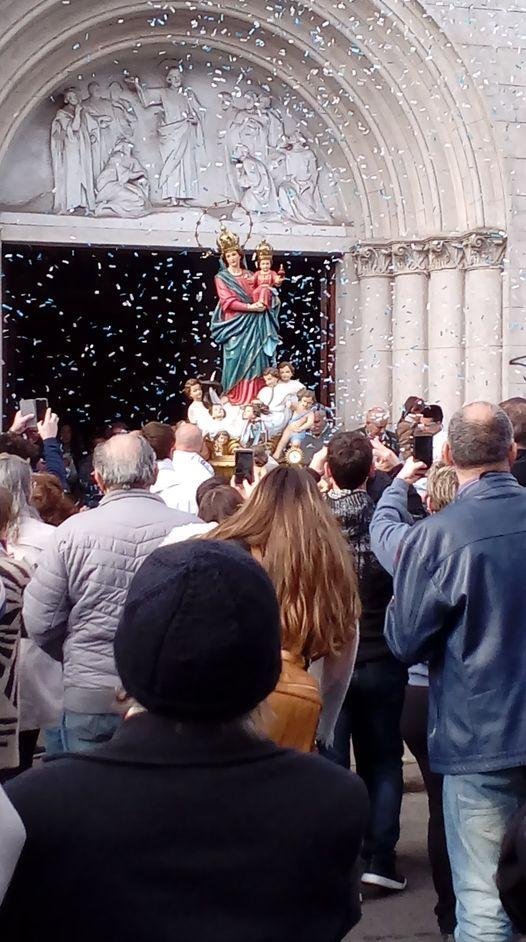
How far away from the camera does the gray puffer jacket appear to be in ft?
12.4

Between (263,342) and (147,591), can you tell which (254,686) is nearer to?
(147,591)

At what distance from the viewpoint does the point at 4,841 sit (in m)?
1.42

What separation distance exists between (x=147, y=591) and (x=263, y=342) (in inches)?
398

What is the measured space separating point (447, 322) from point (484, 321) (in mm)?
380

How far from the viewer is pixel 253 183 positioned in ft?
42.7

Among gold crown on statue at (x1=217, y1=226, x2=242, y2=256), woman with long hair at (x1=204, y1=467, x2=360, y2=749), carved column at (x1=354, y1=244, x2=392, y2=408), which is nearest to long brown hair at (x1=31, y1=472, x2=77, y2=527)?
woman with long hair at (x1=204, y1=467, x2=360, y2=749)

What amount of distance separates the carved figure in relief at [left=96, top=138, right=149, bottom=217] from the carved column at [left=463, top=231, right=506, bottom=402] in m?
3.46

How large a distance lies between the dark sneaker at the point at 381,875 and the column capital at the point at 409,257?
29.4 ft

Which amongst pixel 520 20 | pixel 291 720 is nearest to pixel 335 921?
pixel 291 720

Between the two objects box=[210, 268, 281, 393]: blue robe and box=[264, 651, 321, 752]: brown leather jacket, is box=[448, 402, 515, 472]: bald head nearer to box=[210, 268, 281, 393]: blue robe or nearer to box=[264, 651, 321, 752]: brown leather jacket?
box=[264, 651, 321, 752]: brown leather jacket

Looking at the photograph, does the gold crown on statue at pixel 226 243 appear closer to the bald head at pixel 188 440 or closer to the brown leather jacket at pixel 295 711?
the bald head at pixel 188 440

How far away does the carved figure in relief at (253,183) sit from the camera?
13.0 metres

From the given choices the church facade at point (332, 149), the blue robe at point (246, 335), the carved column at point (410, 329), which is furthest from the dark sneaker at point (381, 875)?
the carved column at point (410, 329)

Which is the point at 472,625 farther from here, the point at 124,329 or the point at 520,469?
the point at 124,329
